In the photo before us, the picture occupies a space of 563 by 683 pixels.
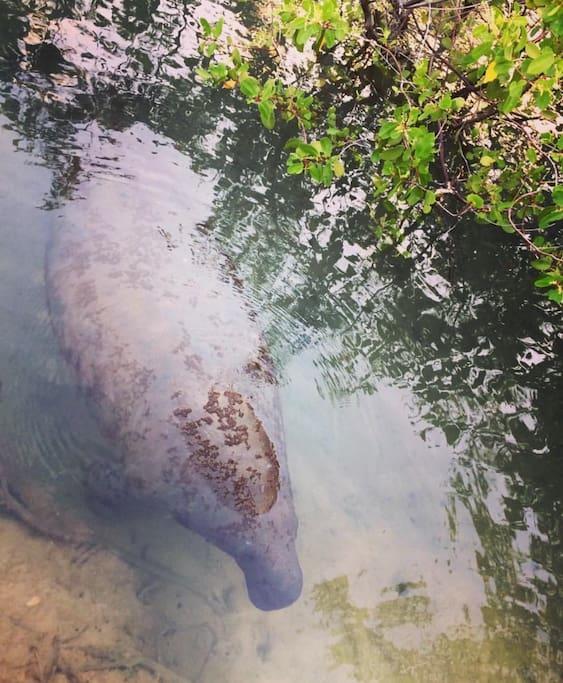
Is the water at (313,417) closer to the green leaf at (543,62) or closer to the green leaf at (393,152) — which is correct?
the green leaf at (393,152)

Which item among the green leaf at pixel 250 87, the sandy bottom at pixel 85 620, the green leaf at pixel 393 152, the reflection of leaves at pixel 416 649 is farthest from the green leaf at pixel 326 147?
the sandy bottom at pixel 85 620

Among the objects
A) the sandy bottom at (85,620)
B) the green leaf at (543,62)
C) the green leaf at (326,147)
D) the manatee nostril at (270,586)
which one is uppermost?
the green leaf at (543,62)

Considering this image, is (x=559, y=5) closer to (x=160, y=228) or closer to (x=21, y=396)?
(x=160, y=228)

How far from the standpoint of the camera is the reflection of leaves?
3393 mm

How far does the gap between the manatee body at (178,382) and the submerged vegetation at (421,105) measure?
1.26 m

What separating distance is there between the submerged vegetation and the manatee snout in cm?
256

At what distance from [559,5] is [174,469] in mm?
3397

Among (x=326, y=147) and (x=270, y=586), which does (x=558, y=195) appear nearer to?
(x=326, y=147)

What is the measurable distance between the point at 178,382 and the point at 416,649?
Answer: 2.20 metres

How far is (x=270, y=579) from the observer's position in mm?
3385

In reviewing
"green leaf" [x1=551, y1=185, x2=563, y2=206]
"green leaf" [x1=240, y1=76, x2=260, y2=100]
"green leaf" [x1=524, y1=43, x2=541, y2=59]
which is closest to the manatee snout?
"green leaf" [x1=551, y1=185, x2=563, y2=206]

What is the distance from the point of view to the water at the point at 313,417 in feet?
10.9

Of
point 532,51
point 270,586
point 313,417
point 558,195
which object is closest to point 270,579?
point 270,586

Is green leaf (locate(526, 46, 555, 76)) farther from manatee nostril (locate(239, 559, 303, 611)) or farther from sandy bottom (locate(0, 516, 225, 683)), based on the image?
sandy bottom (locate(0, 516, 225, 683))
